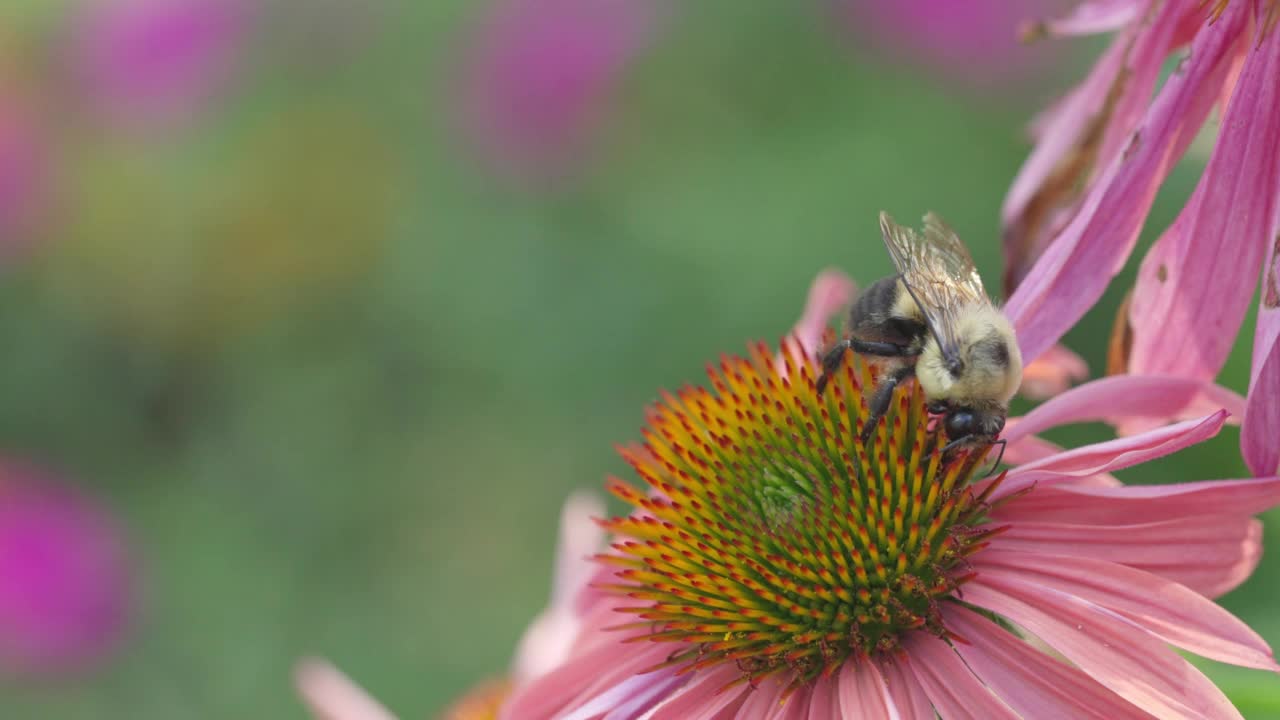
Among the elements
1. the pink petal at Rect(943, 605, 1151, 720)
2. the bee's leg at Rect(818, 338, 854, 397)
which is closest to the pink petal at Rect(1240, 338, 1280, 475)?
the pink petal at Rect(943, 605, 1151, 720)

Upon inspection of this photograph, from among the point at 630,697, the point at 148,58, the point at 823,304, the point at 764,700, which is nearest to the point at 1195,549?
the point at 764,700

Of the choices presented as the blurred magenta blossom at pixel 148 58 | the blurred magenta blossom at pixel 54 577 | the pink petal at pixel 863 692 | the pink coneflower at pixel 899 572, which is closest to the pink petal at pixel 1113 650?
the pink coneflower at pixel 899 572

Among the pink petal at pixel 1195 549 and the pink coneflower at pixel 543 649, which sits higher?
the pink coneflower at pixel 543 649

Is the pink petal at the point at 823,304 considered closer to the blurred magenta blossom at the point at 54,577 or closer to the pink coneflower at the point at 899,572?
the pink coneflower at the point at 899,572

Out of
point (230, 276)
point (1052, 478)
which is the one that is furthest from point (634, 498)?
point (230, 276)

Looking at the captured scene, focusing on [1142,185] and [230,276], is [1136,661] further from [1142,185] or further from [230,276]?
[230,276]
